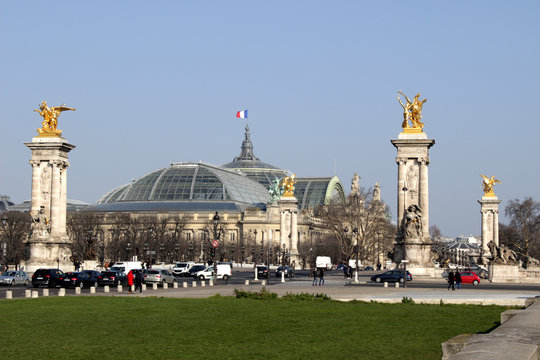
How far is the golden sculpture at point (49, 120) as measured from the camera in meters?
74.4

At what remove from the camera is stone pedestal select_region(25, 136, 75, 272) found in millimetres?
72688

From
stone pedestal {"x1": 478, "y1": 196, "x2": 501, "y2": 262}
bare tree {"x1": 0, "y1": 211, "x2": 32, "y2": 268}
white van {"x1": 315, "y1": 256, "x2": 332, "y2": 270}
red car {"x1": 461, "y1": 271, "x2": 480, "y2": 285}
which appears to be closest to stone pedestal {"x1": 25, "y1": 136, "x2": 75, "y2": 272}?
bare tree {"x1": 0, "y1": 211, "x2": 32, "y2": 268}

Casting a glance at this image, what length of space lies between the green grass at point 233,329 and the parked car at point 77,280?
21467 mm

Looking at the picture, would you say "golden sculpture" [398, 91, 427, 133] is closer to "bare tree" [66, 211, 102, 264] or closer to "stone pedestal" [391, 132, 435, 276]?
"stone pedestal" [391, 132, 435, 276]

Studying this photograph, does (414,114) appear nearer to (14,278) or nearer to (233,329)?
(14,278)

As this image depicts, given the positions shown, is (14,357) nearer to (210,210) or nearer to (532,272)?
(532,272)

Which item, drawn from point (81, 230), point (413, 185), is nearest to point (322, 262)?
point (81, 230)

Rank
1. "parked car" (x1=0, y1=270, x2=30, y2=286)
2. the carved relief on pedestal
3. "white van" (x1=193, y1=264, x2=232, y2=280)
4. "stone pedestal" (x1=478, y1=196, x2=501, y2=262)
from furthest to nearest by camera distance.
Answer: "stone pedestal" (x1=478, y1=196, x2=501, y2=262) → "white van" (x1=193, y1=264, x2=232, y2=280) → the carved relief on pedestal → "parked car" (x1=0, y1=270, x2=30, y2=286)

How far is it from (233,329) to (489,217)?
9381cm

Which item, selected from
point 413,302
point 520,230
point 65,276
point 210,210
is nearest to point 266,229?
point 210,210

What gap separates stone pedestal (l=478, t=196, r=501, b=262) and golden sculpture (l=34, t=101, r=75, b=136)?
57813 mm

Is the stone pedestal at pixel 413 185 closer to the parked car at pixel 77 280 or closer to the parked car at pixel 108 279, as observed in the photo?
the parked car at pixel 108 279

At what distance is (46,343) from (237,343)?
4197 mm

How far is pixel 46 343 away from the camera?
65.7ft
